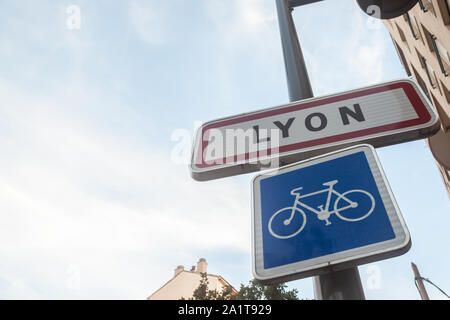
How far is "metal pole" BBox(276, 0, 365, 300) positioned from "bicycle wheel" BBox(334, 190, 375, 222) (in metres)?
0.17

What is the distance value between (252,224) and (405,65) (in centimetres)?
2026

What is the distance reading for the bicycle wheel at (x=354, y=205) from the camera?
3.21 feet

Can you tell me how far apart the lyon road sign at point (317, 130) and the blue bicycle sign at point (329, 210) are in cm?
33

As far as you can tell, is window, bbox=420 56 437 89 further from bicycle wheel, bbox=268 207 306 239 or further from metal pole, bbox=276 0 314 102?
bicycle wheel, bbox=268 207 306 239

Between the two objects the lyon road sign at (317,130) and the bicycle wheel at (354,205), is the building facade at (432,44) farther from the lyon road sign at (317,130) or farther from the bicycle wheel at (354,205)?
the bicycle wheel at (354,205)

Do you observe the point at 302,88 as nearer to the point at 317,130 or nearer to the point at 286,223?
the point at 317,130

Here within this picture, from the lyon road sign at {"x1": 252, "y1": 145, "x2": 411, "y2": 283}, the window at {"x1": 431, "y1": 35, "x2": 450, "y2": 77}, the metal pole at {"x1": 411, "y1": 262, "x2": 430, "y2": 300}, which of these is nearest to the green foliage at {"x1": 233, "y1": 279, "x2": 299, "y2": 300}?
the metal pole at {"x1": 411, "y1": 262, "x2": 430, "y2": 300}

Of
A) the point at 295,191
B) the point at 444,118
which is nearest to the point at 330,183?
the point at 295,191

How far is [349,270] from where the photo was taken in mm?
957

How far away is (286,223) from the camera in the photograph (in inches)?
42.1

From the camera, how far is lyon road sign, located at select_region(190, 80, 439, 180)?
4.42 feet

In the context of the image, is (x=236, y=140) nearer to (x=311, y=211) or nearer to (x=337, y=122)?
(x=337, y=122)

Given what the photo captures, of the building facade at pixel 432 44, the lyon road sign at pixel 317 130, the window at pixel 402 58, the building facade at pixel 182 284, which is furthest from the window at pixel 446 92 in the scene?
the building facade at pixel 182 284
